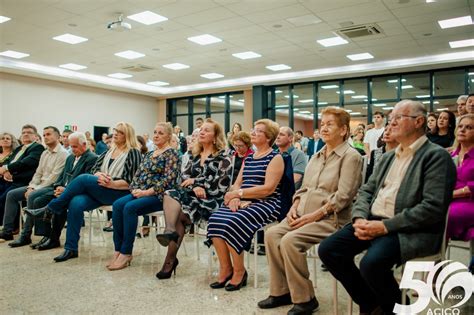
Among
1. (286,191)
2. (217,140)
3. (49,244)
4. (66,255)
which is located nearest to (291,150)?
(217,140)

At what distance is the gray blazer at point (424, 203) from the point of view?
183cm

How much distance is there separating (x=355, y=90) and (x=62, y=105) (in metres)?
9.61

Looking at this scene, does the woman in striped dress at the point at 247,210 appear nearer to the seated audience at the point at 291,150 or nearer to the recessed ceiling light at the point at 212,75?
the seated audience at the point at 291,150

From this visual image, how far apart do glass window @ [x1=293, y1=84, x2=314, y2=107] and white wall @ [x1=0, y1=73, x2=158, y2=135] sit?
6.22 m

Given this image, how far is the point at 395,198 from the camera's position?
1.98 meters

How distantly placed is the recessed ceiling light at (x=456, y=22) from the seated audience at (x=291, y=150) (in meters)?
4.93

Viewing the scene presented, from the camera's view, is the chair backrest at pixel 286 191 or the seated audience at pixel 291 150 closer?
the chair backrest at pixel 286 191

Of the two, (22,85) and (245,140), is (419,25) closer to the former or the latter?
(245,140)

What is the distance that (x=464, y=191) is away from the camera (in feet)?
7.51

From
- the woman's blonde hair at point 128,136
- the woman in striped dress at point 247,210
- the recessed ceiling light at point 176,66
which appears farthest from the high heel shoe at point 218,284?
the recessed ceiling light at point 176,66

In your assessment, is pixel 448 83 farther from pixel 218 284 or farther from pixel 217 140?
pixel 218 284

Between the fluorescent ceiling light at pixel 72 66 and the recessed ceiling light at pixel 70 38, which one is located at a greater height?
the fluorescent ceiling light at pixel 72 66

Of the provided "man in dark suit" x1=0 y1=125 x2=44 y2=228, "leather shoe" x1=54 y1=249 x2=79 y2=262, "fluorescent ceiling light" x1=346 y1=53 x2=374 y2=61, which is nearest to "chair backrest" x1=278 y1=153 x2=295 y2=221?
"leather shoe" x1=54 y1=249 x2=79 y2=262

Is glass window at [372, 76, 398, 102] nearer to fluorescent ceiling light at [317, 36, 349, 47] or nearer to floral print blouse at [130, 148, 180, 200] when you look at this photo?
fluorescent ceiling light at [317, 36, 349, 47]
